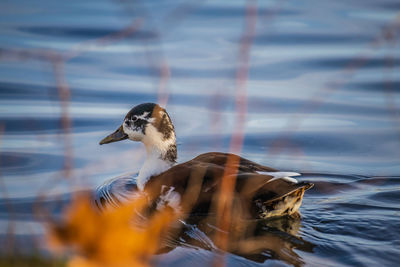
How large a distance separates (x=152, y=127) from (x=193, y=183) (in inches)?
43.5

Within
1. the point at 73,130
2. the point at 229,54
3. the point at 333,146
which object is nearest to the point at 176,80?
the point at 229,54

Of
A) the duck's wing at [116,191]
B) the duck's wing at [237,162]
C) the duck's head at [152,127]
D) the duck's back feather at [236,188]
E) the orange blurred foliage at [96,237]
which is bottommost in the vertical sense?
the duck's wing at [116,191]

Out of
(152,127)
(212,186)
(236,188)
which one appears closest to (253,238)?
(236,188)

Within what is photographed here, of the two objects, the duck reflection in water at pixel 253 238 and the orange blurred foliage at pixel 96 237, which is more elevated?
the orange blurred foliage at pixel 96 237

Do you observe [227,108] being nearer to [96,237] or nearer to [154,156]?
[154,156]

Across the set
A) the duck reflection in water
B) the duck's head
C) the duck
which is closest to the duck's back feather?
the duck

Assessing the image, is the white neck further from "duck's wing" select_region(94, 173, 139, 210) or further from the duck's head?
"duck's wing" select_region(94, 173, 139, 210)

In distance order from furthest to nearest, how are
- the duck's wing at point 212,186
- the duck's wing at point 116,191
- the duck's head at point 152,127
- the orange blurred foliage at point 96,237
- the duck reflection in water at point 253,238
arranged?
1. the duck's head at point 152,127
2. the duck's wing at point 116,191
3. the duck's wing at point 212,186
4. the duck reflection in water at point 253,238
5. the orange blurred foliage at point 96,237

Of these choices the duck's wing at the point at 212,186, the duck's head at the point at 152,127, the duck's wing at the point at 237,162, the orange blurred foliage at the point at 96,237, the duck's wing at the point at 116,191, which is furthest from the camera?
the duck's head at the point at 152,127

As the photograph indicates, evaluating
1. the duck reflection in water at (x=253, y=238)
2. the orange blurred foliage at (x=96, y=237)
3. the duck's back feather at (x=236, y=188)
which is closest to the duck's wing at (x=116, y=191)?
the duck's back feather at (x=236, y=188)

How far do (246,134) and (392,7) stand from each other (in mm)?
7454

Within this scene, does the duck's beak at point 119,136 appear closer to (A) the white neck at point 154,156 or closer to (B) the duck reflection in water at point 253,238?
(A) the white neck at point 154,156

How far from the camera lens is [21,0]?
592 inches

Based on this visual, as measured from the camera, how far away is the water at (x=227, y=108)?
16.8ft
